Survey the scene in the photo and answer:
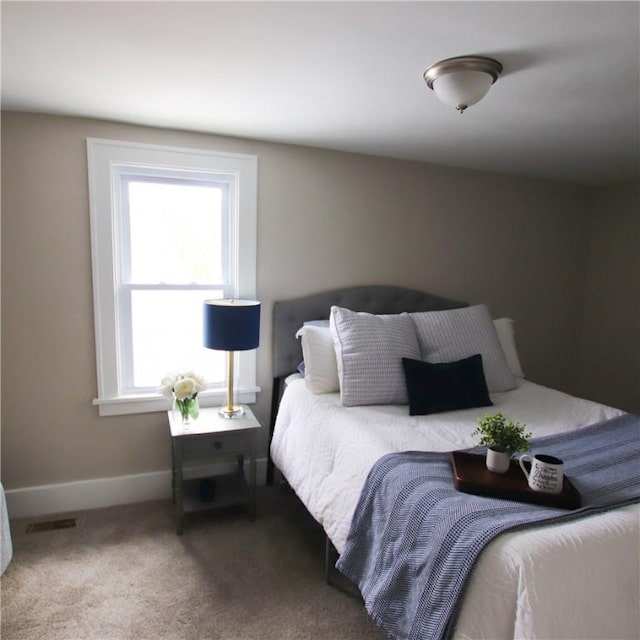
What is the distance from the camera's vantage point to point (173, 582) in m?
1.97

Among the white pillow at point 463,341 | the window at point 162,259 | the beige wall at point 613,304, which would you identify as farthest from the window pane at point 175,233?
the beige wall at point 613,304

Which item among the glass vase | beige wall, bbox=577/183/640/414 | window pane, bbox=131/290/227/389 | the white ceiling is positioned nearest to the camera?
the white ceiling

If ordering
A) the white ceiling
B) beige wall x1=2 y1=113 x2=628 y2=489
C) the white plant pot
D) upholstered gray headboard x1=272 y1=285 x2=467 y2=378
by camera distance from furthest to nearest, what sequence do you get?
upholstered gray headboard x1=272 y1=285 x2=467 y2=378 < beige wall x1=2 y1=113 x2=628 y2=489 < the white plant pot < the white ceiling

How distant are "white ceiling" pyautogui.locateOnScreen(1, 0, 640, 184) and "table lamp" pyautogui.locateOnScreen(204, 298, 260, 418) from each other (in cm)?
98

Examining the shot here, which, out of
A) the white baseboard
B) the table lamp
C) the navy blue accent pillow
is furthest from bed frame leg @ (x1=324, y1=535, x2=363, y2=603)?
the white baseboard

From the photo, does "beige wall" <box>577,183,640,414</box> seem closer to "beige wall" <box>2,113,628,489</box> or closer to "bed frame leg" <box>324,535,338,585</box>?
"beige wall" <box>2,113,628,489</box>

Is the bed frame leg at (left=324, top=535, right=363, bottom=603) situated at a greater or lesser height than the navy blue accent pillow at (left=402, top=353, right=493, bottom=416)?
lesser

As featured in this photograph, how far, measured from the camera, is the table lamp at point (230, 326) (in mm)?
2328

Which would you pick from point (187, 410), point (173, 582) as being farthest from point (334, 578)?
point (187, 410)

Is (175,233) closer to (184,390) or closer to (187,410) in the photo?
A: (184,390)

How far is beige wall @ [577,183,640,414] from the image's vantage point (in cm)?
353

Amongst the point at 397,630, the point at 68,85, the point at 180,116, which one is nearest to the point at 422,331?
the point at 397,630

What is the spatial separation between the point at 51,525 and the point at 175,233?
1.74 meters

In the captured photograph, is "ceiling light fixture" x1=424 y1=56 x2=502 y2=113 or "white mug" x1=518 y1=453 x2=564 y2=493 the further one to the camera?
"ceiling light fixture" x1=424 y1=56 x2=502 y2=113
